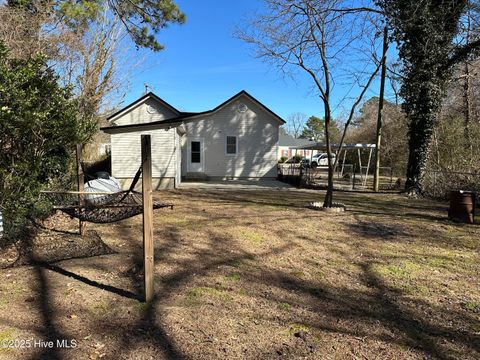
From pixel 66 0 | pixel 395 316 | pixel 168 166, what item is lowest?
pixel 395 316

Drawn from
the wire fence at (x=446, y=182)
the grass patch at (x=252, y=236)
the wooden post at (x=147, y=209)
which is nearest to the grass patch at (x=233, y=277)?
the wooden post at (x=147, y=209)

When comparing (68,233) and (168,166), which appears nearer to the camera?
(68,233)

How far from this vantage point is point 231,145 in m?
19.2

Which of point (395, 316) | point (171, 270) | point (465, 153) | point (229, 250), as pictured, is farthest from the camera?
point (465, 153)

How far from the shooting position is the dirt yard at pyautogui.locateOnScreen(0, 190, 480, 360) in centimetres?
277

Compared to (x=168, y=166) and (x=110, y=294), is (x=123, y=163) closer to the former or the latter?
(x=168, y=166)

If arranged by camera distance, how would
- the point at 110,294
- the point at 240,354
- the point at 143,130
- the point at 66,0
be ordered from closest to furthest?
1. the point at 240,354
2. the point at 110,294
3. the point at 66,0
4. the point at 143,130

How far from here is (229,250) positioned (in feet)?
18.0

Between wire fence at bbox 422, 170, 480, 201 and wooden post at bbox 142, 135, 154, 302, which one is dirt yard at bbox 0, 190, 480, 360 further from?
wire fence at bbox 422, 170, 480, 201

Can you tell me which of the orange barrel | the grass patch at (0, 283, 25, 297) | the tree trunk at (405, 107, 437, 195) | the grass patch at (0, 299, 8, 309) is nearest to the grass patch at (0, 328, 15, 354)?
the grass patch at (0, 299, 8, 309)

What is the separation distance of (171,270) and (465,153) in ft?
39.1

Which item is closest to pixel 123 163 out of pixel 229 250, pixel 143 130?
pixel 143 130

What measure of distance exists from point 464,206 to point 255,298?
6.58m

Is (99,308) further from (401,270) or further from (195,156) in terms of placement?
(195,156)
